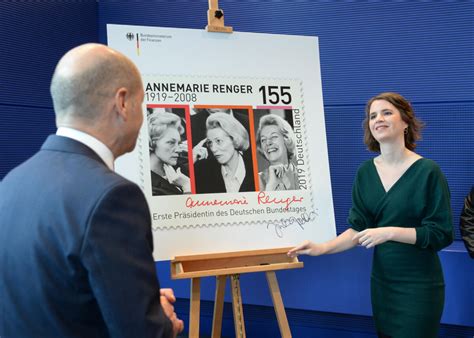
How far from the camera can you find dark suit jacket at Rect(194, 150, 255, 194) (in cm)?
233

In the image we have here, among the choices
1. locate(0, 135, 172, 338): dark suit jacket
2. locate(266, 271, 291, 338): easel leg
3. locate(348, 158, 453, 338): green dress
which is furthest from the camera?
locate(266, 271, 291, 338): easel leg

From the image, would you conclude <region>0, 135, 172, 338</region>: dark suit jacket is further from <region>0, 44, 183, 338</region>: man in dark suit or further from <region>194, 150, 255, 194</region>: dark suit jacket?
<region>194, 150, 255, 194</region>: dark suit jacket

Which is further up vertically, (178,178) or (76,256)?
(178,178)

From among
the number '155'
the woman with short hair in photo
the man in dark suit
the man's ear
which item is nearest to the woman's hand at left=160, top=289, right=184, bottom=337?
the man in dark suit

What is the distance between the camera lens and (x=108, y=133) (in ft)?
3.65

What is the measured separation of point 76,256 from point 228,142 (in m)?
1.51

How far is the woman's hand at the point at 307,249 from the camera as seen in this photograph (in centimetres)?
238

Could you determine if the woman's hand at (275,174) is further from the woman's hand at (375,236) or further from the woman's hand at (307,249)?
the woman's hand at (375,236)

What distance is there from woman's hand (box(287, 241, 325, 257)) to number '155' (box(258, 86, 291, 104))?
0.74 meters

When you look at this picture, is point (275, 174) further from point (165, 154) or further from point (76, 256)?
point (76, 256)

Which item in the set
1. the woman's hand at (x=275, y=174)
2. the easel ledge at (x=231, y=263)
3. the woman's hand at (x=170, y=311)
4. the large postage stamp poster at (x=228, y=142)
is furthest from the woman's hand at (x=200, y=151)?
the woman's hand at (x=170, y=311)

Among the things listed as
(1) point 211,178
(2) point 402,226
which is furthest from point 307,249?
(1) point 211,178

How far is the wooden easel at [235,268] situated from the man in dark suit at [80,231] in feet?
3.76
